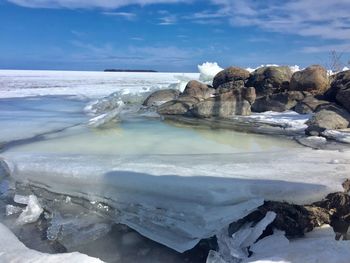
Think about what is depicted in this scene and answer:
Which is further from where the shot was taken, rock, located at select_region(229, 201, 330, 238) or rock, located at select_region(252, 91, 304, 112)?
rock, located at select_region(252, 91, 304, 112)

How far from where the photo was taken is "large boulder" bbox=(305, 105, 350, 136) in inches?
231

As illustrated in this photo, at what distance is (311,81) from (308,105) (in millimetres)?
1360

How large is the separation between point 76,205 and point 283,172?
1843 mm

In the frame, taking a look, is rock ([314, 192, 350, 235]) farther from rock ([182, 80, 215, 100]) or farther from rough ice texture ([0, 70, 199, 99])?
rough ice texture ([0, 70, 199, 99])

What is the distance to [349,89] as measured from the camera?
6.98 metres

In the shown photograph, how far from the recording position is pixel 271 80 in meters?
9.70

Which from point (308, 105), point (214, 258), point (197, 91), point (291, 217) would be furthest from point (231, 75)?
point (214, 258)

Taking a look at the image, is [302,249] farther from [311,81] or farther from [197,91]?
[197,91]

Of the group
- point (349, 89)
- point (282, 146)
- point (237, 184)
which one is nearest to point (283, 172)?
point (237, 184)

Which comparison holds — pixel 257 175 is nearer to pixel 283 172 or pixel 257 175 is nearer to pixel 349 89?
pixel 283 172

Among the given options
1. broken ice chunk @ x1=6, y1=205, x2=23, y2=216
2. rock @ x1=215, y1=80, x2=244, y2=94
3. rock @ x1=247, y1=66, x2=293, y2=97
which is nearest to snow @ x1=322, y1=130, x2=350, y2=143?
rock @ x1=247, y1=66, x2=293, y2=97

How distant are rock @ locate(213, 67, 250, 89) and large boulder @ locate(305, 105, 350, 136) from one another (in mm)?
4679

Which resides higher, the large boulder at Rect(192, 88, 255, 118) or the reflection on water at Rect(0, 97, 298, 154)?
the large boulder at Rect(192, 88, 255, 118)

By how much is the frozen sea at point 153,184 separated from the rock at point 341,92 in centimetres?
237
